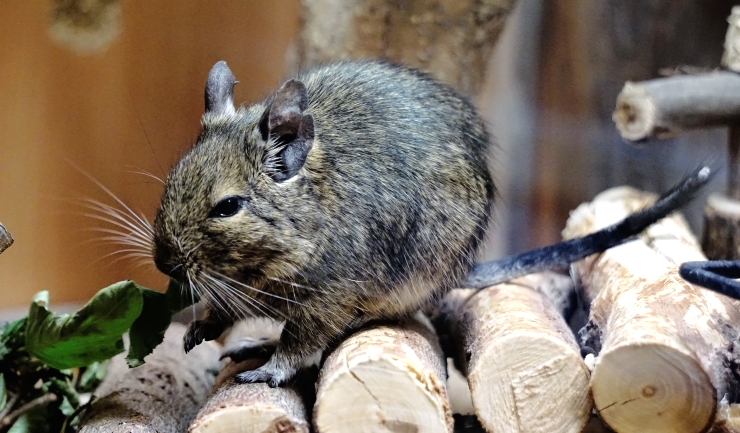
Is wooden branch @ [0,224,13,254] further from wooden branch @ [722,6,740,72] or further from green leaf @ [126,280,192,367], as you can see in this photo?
wooden branch @ [722,6,740,72]

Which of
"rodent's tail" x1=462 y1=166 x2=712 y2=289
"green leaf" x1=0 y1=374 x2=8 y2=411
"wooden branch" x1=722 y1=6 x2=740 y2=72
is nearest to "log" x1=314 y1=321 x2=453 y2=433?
"rodent's tail" x1=462 y1=166 x2=712 y2=289

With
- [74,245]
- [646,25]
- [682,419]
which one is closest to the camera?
[682,419]

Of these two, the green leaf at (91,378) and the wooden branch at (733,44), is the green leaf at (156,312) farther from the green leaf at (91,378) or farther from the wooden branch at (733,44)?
the wooden branch at (733,44)

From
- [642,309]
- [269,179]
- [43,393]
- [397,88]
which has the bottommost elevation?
[43,393]

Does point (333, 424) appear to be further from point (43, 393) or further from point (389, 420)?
point (43, 393)

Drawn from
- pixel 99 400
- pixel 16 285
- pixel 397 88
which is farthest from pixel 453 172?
pixel 16 285

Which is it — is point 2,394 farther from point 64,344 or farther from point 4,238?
point 4,238

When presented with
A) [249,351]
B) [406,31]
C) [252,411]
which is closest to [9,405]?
[249,351]

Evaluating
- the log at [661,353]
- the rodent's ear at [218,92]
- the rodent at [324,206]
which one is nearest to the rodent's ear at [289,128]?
the rodent at [324,206]

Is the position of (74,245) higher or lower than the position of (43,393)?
higher
